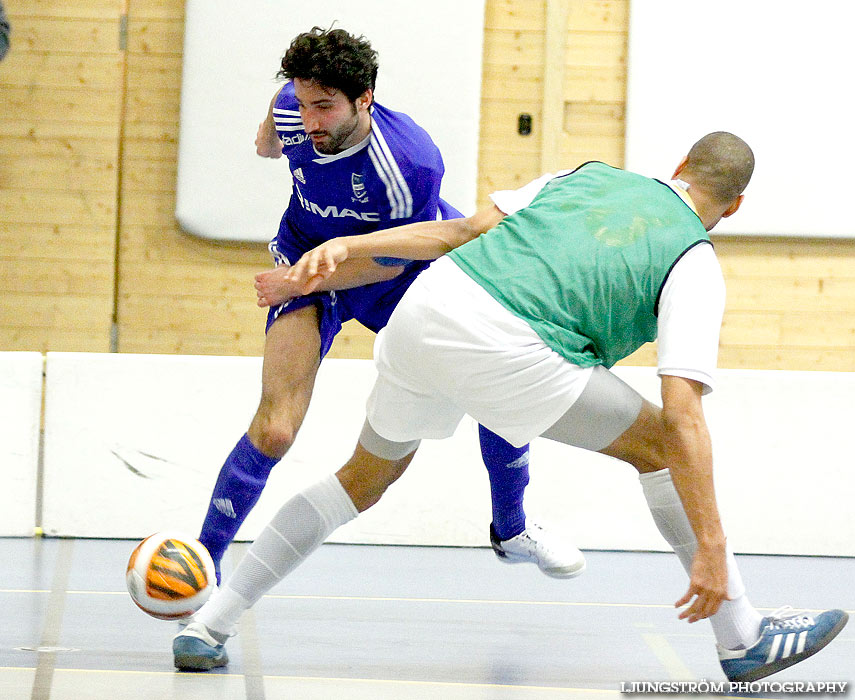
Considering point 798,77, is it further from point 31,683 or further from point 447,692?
point 31,683

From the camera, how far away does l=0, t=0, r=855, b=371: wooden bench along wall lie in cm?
606

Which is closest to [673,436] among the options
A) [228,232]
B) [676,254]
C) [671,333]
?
[671,333]

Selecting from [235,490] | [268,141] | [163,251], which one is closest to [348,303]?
[268,141]

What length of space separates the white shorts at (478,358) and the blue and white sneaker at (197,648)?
0.76m

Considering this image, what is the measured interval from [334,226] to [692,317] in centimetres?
142

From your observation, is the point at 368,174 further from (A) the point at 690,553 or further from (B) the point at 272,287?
(A) the point at 690,553

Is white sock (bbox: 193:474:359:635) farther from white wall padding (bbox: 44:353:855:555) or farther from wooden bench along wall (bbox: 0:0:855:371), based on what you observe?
wooden bench along wall (bbox: 0:0:855:371)

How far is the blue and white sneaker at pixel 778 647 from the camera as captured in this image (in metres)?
A: 2.25

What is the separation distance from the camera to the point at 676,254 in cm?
203

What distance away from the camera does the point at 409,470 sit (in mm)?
4363

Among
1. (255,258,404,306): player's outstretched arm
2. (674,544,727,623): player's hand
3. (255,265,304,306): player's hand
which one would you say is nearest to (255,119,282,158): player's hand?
(255,258,404,306): player's outstretched arm

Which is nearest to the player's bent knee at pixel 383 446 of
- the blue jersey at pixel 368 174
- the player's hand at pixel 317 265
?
the player's hand at pixel 317 265

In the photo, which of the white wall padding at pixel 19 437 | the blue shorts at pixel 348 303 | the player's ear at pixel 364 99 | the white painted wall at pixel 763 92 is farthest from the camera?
the white painted wall at pixel 763 92

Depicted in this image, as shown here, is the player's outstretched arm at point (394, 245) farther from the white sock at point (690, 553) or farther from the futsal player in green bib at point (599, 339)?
the white sock at point (690, 553)
